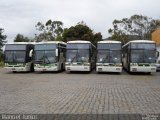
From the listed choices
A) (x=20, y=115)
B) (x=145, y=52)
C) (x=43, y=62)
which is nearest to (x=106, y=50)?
(x=145, y=52)

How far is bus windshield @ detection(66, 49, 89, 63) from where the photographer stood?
3431 centimetres

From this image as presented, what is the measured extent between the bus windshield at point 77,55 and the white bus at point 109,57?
1194mm

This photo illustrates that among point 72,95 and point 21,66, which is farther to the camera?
point 21,66

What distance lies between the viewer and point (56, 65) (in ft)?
114

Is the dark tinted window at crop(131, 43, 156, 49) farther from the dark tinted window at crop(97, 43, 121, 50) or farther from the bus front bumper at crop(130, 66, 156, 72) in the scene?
the bus front bumper at crop(130, 66, 156, 72)

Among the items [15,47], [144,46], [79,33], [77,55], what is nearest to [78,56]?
[77,55]

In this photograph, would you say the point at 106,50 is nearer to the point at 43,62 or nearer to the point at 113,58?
the point at 113,58

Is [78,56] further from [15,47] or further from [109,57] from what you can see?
[15,47]

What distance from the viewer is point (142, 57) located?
3319 centimetres

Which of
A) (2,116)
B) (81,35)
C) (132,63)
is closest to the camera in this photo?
(2,116)

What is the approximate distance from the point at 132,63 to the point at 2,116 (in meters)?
23.4

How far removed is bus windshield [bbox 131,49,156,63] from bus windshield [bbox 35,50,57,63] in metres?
7.27

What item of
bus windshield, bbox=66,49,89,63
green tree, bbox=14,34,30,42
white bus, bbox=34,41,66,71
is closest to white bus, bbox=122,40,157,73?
bus windshield, bbox=66,49,89,63

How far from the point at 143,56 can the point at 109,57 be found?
3.01 meters
